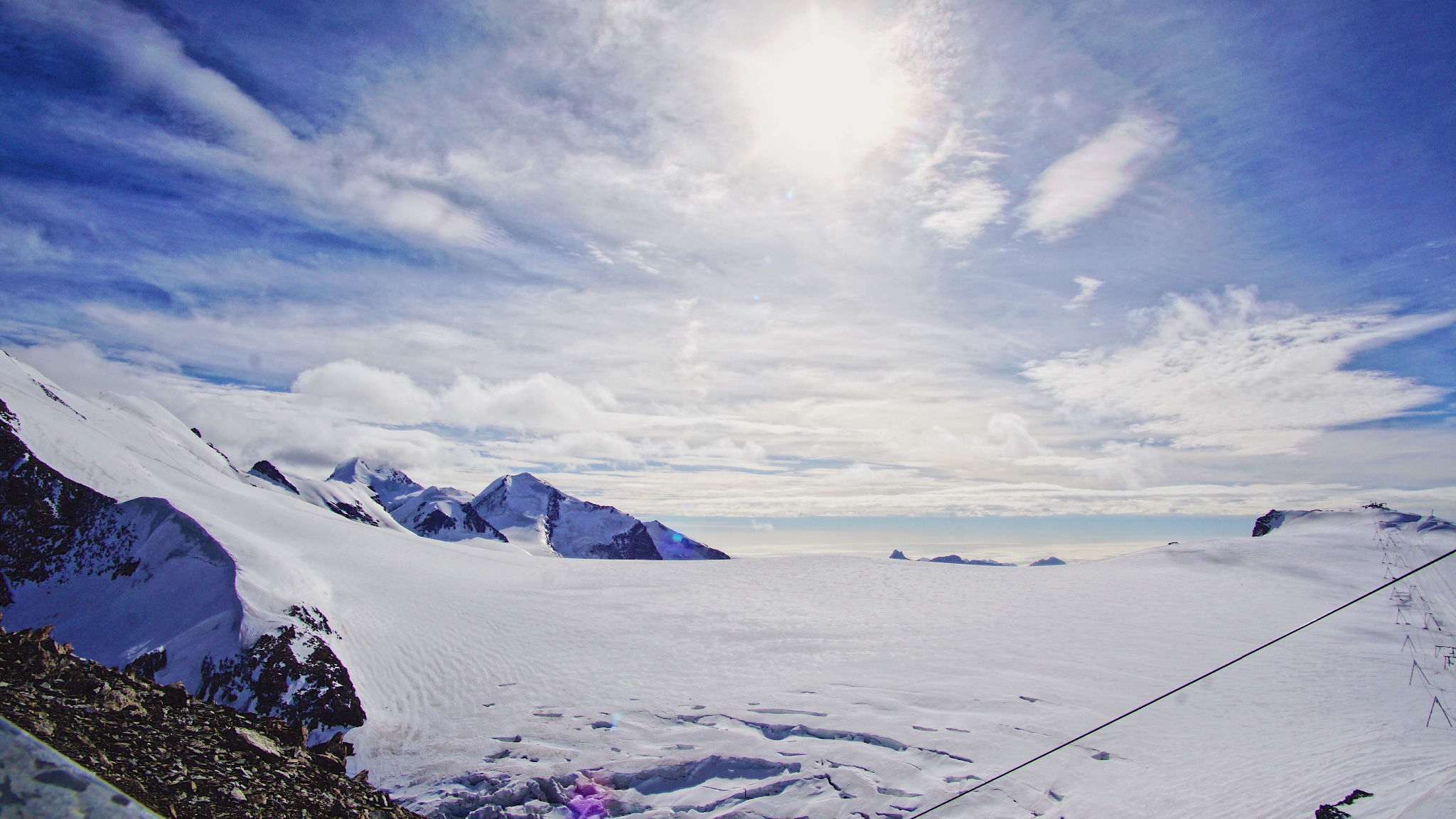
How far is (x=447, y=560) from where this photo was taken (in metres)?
36.3

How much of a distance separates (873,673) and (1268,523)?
55274 millimetres

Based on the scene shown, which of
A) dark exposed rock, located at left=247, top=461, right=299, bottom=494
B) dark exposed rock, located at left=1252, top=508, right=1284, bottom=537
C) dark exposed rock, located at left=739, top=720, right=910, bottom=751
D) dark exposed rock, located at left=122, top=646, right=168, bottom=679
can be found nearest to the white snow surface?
dark exposed rock, located at left=739, top=720, right=910, bottom=751

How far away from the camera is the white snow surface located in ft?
34.1

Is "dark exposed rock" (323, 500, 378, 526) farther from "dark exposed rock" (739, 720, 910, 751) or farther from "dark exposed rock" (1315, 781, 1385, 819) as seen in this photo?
"dark exposed rock" (1315, 781, 1385, 819)

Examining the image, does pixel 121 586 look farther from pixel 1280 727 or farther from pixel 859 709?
pixel 1280 727

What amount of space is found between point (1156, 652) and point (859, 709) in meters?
12.2

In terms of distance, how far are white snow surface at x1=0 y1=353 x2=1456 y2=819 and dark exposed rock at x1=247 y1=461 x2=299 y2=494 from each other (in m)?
87.0

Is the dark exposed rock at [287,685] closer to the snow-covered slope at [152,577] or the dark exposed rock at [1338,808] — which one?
the snow-covered slope at [152,577]

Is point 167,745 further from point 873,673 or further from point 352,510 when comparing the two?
point 352,510

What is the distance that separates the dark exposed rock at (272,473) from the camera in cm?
11012

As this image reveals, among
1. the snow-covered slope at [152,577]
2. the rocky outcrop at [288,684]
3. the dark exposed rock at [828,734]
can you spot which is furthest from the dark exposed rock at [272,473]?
the dark exposed rock at [828,734]

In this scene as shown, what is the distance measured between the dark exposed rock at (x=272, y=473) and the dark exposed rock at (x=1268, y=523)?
142 metres

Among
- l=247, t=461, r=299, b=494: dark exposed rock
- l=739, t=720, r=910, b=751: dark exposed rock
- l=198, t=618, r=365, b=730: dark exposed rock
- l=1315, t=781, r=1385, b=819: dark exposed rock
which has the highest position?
l=1315, t=781, r=1385, b=819: dark exposed rock

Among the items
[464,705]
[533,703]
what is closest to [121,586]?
[464,705]
